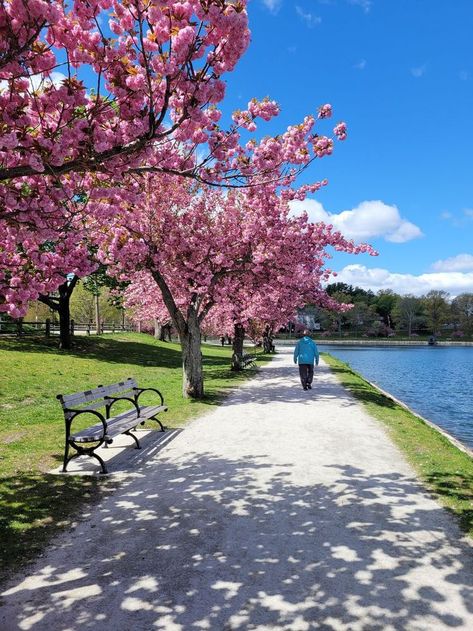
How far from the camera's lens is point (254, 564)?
4766mm

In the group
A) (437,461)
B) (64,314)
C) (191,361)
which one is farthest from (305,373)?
(64,314)

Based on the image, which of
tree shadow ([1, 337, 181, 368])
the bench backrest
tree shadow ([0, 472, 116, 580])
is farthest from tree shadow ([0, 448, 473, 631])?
tree shadow ([1, 337, 181, 368])

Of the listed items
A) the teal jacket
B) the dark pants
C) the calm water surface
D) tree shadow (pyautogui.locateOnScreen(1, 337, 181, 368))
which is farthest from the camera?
tree shadow (pyautogui.locateOnScreen(1, 337, 181, 368))

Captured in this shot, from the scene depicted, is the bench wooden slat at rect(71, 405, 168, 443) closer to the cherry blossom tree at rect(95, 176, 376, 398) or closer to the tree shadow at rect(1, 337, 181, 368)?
the cherry blossom tree at rect(95, 176, 376, 398)

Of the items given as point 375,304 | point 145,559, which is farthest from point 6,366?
point 375,304

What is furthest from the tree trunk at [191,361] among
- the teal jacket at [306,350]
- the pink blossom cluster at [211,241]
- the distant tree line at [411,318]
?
the distant tree line at [411,318]

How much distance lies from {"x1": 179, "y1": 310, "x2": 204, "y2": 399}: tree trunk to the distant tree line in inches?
4181

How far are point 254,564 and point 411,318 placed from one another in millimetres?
131325

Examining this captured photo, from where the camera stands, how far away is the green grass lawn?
5996 millimetres

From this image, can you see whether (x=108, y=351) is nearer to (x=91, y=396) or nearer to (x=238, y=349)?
(x=238, y=349)

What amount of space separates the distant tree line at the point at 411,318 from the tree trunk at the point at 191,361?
106 meters

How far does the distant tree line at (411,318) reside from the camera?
404 ft

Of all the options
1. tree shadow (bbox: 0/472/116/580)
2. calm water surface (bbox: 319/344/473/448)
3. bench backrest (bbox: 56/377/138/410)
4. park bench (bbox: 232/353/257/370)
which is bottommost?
calm water surface (bbox: 319/344/473/448)

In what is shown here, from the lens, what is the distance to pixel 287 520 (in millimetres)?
5887
